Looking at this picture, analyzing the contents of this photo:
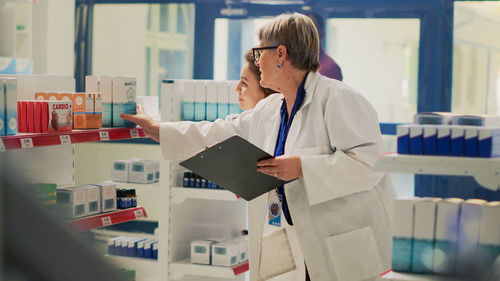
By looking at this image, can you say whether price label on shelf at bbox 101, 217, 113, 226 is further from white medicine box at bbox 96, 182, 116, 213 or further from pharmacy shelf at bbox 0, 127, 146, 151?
pharmacy shelf at bbox 0, 127, 146, 151

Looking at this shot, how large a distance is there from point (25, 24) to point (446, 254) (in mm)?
6030

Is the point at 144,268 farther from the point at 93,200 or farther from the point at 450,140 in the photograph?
the point at 450,140

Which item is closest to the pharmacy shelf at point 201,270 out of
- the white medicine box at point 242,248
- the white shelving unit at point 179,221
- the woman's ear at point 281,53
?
the white shelving unit at point 179,221

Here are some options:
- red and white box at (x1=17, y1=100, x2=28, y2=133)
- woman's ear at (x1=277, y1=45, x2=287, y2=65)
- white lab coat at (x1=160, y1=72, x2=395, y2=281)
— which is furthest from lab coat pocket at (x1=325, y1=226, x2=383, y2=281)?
red and white box at (x1=17, y1=100, x2=28, y2=133)

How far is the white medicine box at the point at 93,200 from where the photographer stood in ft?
12.3

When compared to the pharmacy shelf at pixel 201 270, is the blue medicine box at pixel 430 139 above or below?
above

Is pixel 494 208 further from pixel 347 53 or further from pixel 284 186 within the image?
pixel 347 53

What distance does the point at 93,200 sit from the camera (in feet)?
12.5

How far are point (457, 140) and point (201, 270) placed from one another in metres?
2.79

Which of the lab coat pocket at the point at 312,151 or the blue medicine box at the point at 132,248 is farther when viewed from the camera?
the blue medicine box at the point at 132,248

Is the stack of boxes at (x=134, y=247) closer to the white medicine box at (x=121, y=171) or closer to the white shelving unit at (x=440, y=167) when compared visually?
the white medicine box at (x=121, y=171)

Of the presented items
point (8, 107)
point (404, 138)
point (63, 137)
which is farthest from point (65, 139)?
point (404, 138)

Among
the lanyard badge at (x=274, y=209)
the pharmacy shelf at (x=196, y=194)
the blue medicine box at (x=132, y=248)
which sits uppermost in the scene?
the lanyard badge at (x=274, y=209)

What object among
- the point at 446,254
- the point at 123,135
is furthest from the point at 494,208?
the point at 123,135
